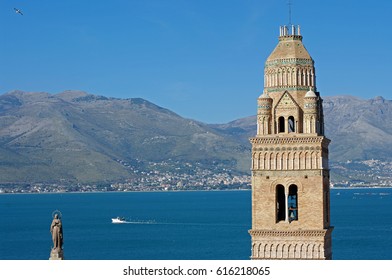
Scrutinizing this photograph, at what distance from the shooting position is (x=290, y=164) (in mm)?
42750

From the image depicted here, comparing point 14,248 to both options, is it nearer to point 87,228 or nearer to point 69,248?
point 69,248

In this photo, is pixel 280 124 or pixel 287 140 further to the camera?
pixel 280 124

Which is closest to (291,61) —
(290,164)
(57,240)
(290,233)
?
(290,164)

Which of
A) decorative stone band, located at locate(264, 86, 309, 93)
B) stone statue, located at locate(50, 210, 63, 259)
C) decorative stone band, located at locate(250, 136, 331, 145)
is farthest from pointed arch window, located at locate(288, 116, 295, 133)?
stone statue, located at locate(50, 210, 63, 259)

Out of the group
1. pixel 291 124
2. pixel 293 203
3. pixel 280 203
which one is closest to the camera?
pixel 280 203

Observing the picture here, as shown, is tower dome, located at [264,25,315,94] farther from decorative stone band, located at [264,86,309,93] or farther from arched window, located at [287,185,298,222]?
arched window, located at [287,185,298,222]

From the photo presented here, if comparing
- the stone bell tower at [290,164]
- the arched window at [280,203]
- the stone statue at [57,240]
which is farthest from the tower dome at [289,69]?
the stone statue at [57,240]

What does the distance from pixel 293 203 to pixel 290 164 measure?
2.64m

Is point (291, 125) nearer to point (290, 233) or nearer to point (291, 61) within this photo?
point (291, 61)

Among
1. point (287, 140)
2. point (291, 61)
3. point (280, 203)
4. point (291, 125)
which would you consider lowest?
point (280, 203)

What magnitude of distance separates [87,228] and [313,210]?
156 meters

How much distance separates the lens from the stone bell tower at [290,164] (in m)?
42.5

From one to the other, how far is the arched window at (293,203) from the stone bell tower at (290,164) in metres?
0.05
